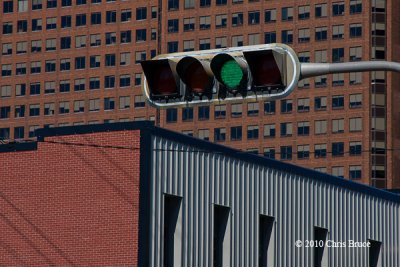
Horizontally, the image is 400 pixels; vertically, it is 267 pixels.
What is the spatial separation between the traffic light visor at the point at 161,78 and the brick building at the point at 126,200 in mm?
23139

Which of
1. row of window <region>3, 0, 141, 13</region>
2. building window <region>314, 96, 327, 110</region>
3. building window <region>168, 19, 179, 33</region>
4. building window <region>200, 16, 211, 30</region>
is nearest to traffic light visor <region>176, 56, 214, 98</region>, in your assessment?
building window <region>314, 96, 327, 110</region>

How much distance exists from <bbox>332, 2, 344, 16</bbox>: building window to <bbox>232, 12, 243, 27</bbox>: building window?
40.2ft

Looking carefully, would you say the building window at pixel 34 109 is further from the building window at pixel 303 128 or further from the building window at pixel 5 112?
the building window at pixel 303 128

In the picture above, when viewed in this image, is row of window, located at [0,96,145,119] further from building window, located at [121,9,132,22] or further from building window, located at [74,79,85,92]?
building window, located at [121,9,132,22]

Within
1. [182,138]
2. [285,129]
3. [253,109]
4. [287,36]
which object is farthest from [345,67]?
[253,109]

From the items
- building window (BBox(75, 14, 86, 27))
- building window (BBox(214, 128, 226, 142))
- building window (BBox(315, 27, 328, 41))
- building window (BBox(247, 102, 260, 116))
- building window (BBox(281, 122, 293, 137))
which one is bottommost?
building window (BBox(214, 128, 226, 142))

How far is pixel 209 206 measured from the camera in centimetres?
4100

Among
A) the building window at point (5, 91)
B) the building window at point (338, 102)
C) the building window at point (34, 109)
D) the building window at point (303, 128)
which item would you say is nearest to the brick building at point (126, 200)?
the building window at point (338, 102)

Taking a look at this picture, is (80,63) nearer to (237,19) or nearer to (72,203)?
(237,19)

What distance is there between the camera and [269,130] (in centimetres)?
17488

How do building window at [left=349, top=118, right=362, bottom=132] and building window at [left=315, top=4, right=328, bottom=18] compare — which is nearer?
building window at [left=349, top=118, right=362, bottom=132]

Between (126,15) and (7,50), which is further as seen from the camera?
(7,50)

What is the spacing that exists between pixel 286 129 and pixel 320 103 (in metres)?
5.24

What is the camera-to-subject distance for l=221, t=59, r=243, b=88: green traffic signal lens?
1435 cm
